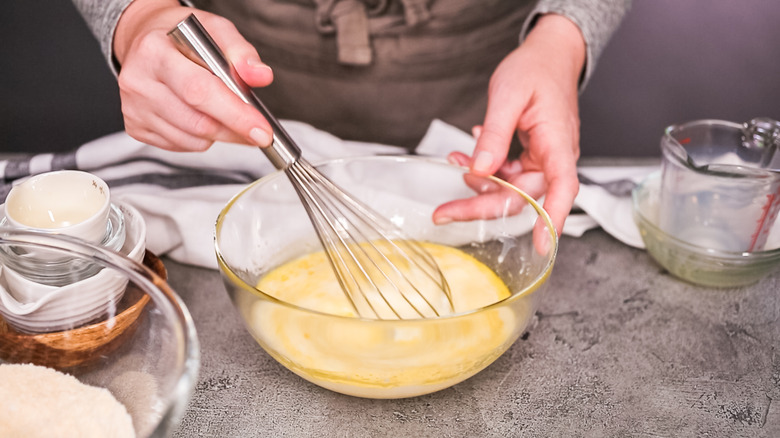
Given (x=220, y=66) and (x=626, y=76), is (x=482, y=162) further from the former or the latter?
(x=626, y=76)

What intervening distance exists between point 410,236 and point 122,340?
1.00ft

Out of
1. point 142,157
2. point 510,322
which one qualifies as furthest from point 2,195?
point 510,322

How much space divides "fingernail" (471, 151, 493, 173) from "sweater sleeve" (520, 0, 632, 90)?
0.27 m

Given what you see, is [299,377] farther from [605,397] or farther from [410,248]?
[605,397]

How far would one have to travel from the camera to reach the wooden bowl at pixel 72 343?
1.59 ft

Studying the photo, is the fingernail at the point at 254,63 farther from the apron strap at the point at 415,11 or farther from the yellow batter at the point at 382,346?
the apron strap at the point at 415,11

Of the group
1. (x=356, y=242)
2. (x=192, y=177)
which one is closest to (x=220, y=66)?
(x=356, y=242)

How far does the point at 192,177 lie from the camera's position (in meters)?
0.81

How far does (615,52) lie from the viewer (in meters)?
1.57

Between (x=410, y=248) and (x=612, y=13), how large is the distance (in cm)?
46

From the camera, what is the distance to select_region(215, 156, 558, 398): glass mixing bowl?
456 mm

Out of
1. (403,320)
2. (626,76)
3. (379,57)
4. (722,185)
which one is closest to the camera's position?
(403,320)

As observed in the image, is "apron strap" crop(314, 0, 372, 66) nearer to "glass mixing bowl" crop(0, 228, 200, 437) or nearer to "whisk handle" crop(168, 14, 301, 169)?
"whisk handle" crop(168, 14, 301, 169)

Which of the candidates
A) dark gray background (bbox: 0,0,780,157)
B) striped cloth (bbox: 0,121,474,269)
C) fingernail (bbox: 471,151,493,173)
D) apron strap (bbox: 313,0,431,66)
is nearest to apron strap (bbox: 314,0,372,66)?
apron strap (bbox: 313,0,431,66)
